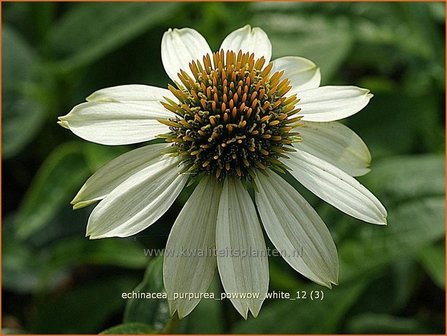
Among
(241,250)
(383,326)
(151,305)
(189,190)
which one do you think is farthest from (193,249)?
(383,326)

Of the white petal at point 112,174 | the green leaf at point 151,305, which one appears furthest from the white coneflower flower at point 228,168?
the green leaf at point 151,305

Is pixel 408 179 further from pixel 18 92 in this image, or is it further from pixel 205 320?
pixel 18 92

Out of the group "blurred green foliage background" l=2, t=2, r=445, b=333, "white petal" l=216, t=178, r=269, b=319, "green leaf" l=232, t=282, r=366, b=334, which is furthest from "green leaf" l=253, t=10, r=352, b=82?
"white petal" l=216, t=178, r=269, b=319

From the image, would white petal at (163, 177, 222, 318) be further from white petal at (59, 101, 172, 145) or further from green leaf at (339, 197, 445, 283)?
green leaf at (339, 197, 445, 283)

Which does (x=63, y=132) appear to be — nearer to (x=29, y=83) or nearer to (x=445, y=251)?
(x=29, y=83)

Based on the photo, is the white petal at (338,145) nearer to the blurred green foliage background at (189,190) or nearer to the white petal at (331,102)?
the white petal at (331,102)

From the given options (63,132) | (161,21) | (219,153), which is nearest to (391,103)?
(161,21)
